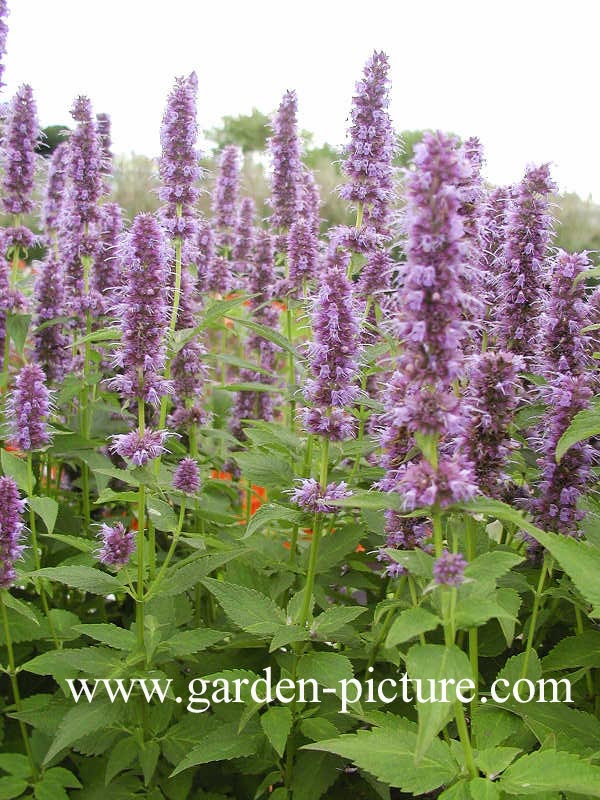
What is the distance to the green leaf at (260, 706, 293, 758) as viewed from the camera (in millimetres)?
2564

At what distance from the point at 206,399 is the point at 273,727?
3306 millimetres

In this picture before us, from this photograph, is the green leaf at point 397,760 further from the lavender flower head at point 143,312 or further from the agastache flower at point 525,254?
the agastache flower at point 525,254

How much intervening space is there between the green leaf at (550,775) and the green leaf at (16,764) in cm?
186

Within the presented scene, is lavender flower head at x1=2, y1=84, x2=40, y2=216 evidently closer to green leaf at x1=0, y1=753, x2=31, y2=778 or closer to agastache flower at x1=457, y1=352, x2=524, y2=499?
green leaf at x1=0, y1=753, x2=31, y2=778

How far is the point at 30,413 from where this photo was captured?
10.9 ft

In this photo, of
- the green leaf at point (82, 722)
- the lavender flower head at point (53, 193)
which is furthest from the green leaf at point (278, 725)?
the lavender flower head at point (53, 193)

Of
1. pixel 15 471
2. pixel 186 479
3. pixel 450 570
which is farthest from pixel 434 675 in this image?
pixel 15 471

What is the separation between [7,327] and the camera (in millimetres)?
4457

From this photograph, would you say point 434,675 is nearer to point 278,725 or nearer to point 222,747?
point 278,725

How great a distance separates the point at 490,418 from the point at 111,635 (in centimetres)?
156

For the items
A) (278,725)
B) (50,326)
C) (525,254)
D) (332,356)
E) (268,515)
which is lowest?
(278,725)

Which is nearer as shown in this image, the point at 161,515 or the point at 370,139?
the point at 161,515

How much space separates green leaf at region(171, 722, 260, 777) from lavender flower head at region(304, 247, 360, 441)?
105 centimetres

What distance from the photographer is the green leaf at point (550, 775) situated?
2.14 metres
